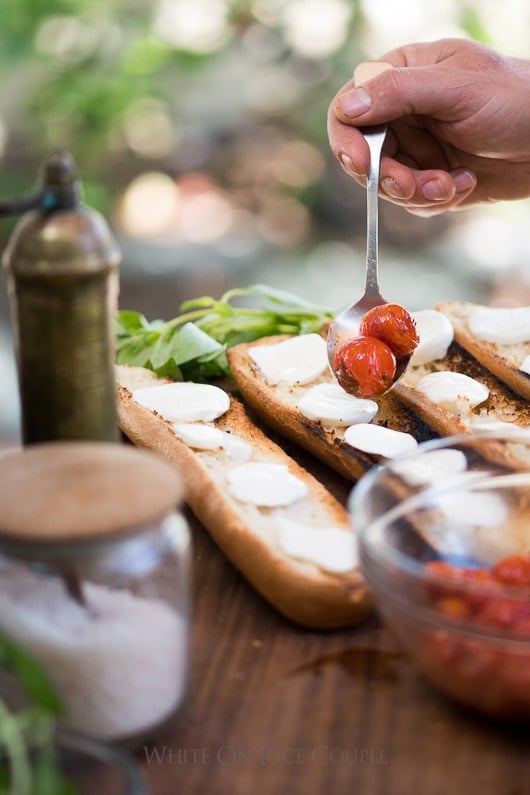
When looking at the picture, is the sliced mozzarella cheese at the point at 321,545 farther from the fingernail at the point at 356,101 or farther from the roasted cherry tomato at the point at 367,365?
the fingernail at the point at 356,101

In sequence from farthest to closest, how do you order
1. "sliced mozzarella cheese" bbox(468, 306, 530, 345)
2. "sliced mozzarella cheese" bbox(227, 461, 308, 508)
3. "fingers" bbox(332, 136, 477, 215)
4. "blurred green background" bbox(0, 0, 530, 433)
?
"blurred green background" bbox(0, 0, 530, 433) → "fingers" bbox(332, 136, 477, 215) → "sliced mozzarella cheese" bbox(468, 306, 530, 345) → "sliced mozzarella cheese" bbox(227, 461, 308, 508)

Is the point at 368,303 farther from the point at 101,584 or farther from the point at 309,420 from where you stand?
the point at 101,584

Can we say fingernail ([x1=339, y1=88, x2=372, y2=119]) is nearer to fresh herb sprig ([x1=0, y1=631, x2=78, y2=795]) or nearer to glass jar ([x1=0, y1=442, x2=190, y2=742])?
glass jar ([x1=0, y1=442, x2=190, y2=742])

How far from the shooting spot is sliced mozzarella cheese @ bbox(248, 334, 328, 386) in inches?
91.0

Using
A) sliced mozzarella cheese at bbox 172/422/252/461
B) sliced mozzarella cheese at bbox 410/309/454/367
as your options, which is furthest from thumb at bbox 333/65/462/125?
sliced mozzarella cheese at bbox 172/422/252/461

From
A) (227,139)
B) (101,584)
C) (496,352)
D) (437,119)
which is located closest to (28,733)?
(101,584)

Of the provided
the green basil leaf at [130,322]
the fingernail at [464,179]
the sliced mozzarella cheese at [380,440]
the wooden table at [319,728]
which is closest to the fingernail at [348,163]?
A: the fingernail at [464,179]

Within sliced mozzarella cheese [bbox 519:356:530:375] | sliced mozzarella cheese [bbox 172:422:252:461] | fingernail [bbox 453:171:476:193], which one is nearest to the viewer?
sliced mozzarella cheese [bbox 172:422:252:461]

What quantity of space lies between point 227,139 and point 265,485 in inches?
171

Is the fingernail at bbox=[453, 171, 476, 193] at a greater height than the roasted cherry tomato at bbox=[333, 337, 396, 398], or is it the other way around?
the fingernail at bbox=[453, 171, 476, 193]

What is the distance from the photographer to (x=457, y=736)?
1.31m

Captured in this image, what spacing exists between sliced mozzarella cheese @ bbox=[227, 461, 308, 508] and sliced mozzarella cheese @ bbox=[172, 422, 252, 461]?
88 mm

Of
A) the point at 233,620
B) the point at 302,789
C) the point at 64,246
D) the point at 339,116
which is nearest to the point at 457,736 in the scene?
Answer: the point at 302,789

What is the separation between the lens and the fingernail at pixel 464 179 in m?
2.69
